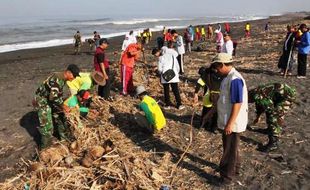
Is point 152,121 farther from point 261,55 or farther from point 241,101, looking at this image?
point 261,55

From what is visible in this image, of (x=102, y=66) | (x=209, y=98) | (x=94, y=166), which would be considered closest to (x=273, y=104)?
(x=209, y=98)

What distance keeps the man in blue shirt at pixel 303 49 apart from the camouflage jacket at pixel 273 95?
584cm

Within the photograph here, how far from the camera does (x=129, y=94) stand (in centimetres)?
1145

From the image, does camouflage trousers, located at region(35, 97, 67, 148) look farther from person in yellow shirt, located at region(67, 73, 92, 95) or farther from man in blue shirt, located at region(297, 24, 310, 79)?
man in blue shirt, located at region(297, 24, 310, 79)

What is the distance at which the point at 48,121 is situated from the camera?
788cm

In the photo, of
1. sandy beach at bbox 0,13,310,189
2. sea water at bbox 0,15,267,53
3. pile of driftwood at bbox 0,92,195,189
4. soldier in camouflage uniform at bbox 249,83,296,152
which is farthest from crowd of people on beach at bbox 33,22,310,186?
sea water at bbox 0,15,267,53

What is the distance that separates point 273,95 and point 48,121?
4453 millimetres

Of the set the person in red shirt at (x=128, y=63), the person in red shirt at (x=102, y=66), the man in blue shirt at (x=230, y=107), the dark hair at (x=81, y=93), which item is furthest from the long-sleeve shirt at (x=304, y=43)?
the man in blue shirt at (x=230, y=107)

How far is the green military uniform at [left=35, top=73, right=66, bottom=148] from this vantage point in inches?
299

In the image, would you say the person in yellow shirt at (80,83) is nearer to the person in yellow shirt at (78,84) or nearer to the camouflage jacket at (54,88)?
the person in yellow shirt at (78,84)

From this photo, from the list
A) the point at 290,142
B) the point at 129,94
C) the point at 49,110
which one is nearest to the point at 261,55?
the point at 129,94

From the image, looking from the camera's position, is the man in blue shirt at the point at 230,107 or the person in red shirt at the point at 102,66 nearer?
the man in blue shirt at the point at 230,107

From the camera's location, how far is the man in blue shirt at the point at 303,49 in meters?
12.6

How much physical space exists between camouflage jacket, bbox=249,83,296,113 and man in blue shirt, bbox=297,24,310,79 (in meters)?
5.84
